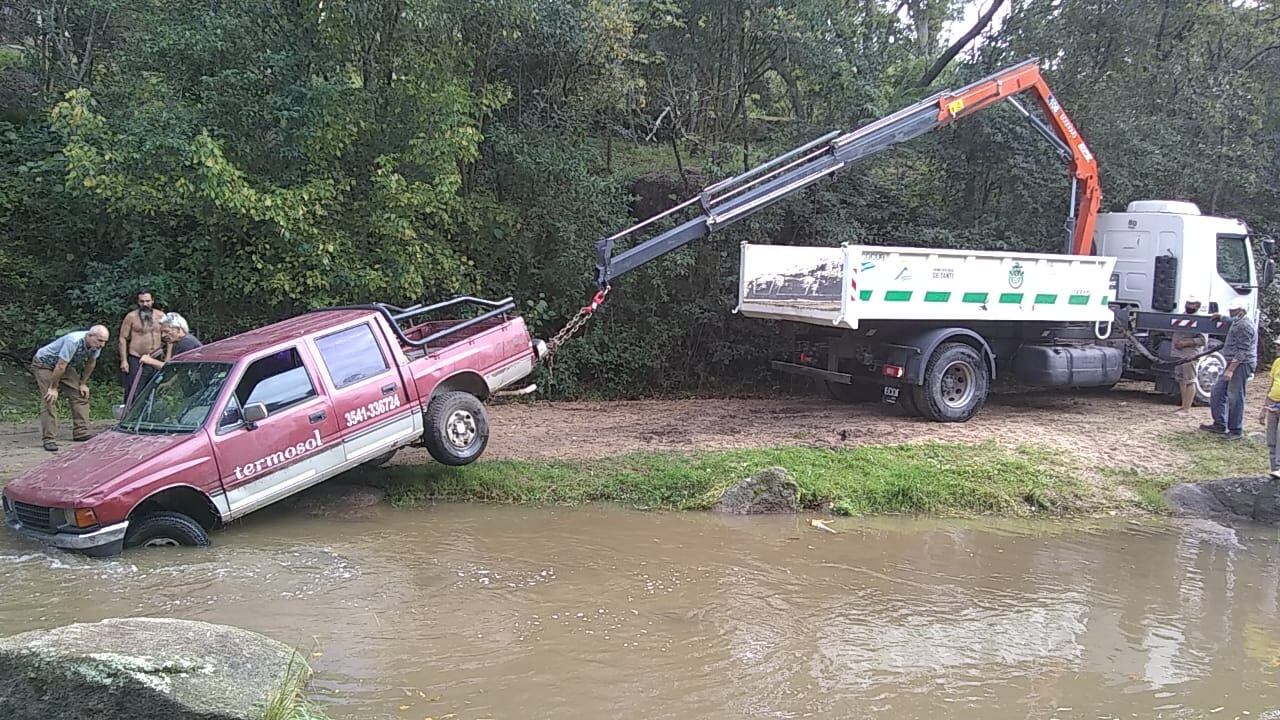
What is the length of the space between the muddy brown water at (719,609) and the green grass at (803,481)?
0.36 m

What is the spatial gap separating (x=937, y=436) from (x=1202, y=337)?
4.64 meters

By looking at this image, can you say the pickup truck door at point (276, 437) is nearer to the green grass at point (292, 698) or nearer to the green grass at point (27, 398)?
the green grass at point (292, 698)

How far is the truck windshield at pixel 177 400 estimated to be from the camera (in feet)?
22.7

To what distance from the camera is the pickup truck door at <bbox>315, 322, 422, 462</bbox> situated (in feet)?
24.8

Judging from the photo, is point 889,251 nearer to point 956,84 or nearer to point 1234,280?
point 1234,280

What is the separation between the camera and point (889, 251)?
10172mm

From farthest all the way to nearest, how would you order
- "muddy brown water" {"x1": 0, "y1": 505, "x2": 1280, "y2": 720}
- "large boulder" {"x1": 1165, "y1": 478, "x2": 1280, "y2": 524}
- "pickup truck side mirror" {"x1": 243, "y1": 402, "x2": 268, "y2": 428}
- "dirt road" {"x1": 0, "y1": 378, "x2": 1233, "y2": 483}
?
"dirt road" {"x1": 0, "y1": 378, "x2": 1233, "y2": 483}
"large boulder" {"x1": 1165, "y1": 478, "x2": 1280, "y2": 524}
"pickup truck side mirror" {"x1": 243, "y1": 402, "x2": 268, "y2": 428}
"muddy brown water" {"x1": 0, "y1": 505, "x2": 1280, "y2": 720}

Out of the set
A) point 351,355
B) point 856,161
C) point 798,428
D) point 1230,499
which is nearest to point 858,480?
point 798,428

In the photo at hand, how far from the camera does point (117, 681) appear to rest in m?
3.39

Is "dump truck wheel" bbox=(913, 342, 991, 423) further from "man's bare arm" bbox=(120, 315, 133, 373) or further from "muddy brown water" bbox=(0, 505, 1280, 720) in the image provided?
"man's bare arm" bbox=(120, 315, 133, 373)

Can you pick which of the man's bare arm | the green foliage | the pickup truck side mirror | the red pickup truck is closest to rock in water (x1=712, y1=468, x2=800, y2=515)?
the red pickup truck

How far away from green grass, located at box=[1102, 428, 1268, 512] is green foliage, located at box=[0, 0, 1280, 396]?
528cm

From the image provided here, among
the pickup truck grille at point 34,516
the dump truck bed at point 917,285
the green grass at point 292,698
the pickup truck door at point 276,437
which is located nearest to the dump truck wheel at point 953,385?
the dump truck bed at point 917,285

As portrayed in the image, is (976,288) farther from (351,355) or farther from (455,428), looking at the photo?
→ (351,355)
